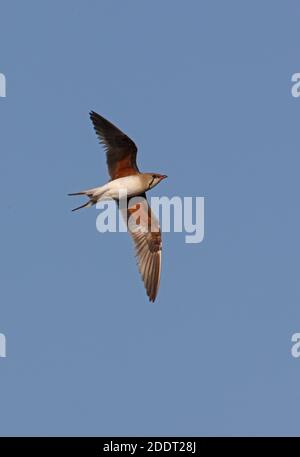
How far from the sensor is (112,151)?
920 inches

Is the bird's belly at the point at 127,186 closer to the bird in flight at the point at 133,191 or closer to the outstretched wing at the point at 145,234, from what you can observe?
the bird in flight at the point at 133,191

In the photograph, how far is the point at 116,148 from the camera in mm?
23312

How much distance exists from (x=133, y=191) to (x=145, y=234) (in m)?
0.82

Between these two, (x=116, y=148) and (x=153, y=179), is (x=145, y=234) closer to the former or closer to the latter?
(x=153, y=179)

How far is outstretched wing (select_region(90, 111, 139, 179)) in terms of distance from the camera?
76.0 feet

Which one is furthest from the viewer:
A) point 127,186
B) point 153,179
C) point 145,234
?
point 145,234

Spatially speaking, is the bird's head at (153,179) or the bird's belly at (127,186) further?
the bird's head at (153,179)

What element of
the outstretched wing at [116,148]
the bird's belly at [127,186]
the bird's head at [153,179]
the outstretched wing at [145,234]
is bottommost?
the outstretched wing at [145,234]

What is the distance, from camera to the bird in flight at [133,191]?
23078 millimetres

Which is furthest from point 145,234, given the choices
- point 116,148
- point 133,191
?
point 116,148

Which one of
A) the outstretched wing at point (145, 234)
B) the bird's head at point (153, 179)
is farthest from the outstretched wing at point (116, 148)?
the outstretched wing at point (145, 234)
